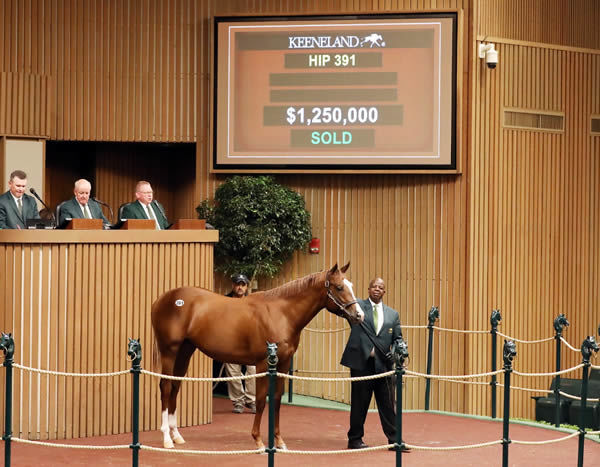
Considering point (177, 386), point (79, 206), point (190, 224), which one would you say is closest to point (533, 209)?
point (190, 224)

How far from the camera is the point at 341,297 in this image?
8.67 m

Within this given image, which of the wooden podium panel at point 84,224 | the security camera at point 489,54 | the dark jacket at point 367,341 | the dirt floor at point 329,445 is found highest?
the security camera at point 489,54

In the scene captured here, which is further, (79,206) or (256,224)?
(256,224)

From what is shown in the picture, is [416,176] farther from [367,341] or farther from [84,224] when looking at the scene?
[84,224]

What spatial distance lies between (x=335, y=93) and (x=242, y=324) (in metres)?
4.66

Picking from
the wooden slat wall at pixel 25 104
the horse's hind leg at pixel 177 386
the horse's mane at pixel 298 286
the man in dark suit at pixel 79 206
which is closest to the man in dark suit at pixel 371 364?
the horse's mane at pixel 298 286

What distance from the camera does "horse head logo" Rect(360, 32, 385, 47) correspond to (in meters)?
12.8

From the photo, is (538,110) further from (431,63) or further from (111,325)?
(111,325)

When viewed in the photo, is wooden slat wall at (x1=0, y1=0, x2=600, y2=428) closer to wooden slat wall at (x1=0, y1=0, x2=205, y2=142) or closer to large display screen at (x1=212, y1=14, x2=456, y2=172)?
wooden slat wall at (x1=0, y1=0, x2=205, y2=142)

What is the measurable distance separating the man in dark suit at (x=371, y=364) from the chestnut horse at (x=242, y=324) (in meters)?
0.31

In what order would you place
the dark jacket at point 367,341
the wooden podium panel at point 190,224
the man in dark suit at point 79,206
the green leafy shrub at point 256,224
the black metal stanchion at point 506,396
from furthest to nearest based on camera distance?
the green leafy shrub at point 256,224 < the wooden podium panel at point 190,224 < the man in dark suit at point 79,206 < the dark jacket at point 367,341 < the black metal stanchion at point 506,396

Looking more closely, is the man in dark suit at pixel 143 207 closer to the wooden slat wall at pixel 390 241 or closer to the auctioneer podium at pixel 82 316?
the auctioneer podium at pixel 82 316

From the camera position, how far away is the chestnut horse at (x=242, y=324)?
8.77 metres

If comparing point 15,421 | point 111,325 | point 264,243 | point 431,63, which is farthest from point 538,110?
point 15,421
